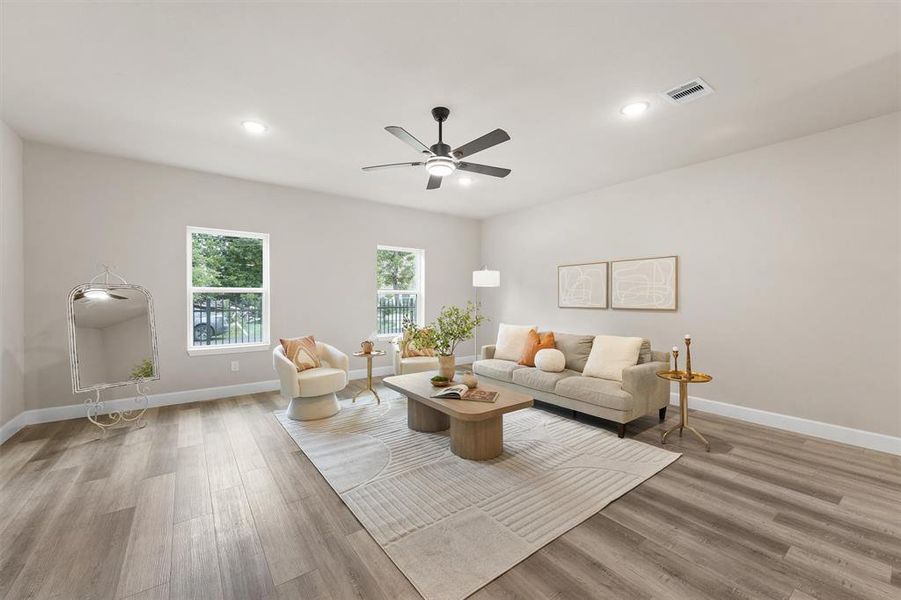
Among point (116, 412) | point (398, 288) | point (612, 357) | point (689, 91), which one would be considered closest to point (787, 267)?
point (612, 357)

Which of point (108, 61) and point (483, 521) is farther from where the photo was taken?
point (108, 61)

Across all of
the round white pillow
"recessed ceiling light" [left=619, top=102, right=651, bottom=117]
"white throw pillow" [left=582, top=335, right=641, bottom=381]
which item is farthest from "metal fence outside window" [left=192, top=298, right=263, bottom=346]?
"recessed ceiling light" [left=619, top=102, right=651, bottom=117]

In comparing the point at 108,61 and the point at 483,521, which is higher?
the point at 108,61

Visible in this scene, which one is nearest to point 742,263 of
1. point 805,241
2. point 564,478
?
point 805,241

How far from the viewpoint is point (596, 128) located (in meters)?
3.36

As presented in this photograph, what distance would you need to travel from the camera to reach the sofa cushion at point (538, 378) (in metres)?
3.94

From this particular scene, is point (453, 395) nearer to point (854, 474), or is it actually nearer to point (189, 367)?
point (854, 474)

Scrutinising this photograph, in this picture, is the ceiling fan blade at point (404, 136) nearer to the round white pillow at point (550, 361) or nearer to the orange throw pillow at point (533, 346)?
the round white pillow at point (550, 361)

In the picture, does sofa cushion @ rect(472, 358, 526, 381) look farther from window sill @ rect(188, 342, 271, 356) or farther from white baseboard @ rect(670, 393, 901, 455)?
window sill @ rect(188, 342, 271, 356)

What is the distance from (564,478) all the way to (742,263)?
3.10m

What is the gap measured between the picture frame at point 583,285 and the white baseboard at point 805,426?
1646 mm

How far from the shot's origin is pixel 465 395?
309 cm

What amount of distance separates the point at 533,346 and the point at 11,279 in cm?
532

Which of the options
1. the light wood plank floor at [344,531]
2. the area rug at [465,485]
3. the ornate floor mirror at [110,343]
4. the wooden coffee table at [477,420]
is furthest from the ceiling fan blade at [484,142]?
the ornate floor mirror at [110,343]
